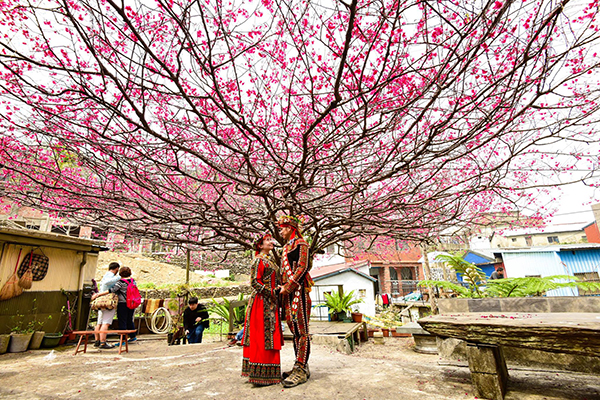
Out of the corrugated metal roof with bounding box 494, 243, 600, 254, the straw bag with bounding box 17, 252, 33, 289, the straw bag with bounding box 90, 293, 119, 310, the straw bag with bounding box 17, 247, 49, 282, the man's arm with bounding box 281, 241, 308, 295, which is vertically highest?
the corrugated metal roof with bounding box 494, 243, 600, 254

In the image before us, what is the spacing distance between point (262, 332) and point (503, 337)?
275 cm

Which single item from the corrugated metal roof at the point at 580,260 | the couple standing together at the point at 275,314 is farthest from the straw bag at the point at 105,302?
the corrugated metal roof at the point at 580,260

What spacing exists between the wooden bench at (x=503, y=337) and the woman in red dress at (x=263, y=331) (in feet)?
6.24

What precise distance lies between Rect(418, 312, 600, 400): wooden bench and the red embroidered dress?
6.25ft

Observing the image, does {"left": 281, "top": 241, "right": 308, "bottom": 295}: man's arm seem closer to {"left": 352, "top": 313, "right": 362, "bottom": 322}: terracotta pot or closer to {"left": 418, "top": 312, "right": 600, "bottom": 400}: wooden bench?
{"left": 418, "top": 312, "right": 600, "bottom": 400}: wooden bench

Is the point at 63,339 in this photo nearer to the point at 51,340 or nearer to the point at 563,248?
the point at 51,340

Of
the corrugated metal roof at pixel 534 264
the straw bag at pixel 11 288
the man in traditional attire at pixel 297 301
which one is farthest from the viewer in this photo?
the corrugated metal roof at pixel 534 264

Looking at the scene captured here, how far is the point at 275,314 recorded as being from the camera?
401cm

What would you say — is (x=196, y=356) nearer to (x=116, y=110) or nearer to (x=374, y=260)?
(x=116, y=110)

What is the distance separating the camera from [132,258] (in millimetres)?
23500

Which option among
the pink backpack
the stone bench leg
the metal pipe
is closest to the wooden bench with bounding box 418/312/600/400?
the stone bench leg

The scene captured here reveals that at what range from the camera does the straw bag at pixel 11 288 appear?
685 cm

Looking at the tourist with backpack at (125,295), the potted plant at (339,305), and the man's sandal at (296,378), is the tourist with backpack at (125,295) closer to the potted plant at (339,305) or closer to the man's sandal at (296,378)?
the man's sandal at (296,378)

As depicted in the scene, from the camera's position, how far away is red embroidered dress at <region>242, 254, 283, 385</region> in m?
3.76
